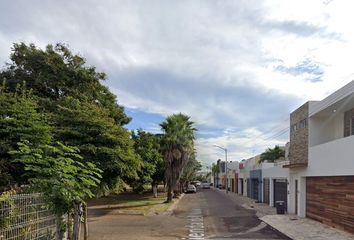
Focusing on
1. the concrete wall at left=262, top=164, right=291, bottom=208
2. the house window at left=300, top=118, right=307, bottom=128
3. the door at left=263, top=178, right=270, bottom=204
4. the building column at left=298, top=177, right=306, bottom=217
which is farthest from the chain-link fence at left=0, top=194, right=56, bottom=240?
the door at left=263, top=178, right=270, bottom=204

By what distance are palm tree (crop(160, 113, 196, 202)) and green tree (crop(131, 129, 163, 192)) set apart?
3.56ft

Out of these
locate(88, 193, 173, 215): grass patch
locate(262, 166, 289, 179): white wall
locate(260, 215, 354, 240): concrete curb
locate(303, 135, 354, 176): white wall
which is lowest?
locate(88, 193, 173, 215): grass patch

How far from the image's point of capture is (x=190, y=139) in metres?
43.6

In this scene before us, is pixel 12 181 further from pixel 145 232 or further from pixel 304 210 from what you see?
pixel 304 210

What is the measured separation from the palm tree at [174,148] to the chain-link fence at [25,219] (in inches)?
1158

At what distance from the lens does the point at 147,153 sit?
40.2 meters

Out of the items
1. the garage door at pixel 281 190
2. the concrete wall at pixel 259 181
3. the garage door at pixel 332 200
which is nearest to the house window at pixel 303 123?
the garage door at pixel 332 200

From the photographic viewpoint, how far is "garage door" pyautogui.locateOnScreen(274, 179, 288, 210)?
106 ft

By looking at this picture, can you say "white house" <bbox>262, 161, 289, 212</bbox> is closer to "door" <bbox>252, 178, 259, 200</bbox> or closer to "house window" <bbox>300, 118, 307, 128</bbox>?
"door" <bbox>252, 178, 259, 200</bbox>

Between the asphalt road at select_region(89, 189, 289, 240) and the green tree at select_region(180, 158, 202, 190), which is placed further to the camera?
the green tree at select_region(180, 158, 202, 190)

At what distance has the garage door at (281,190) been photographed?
106 ft

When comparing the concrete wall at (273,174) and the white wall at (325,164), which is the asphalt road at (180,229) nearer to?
the white wall at (325,164)

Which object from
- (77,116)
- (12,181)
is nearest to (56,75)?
(77,116)

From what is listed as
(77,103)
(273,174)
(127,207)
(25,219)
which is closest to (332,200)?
(77,103)
